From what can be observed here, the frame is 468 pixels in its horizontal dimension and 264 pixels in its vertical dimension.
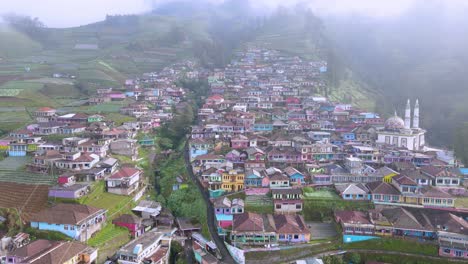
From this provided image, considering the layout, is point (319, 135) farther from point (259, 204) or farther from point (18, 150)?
point (18, 150)

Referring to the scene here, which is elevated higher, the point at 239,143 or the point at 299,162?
the point at 239,143

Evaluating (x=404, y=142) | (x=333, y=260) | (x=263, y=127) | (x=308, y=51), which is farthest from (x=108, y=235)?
(x=308, y=51)

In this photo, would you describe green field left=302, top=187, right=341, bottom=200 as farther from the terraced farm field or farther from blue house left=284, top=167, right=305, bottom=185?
the terraced farm field

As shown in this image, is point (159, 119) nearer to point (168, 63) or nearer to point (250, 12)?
point (168, 63)

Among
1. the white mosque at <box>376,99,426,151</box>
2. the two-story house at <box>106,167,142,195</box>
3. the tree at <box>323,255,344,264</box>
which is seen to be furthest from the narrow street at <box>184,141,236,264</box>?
the white mosque at <box>376,99,426,151</box>

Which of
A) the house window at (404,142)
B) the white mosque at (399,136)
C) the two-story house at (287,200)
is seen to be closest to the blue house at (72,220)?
the two-story house at (287,200)

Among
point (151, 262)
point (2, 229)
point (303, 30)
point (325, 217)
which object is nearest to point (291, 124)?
point (325, 217)

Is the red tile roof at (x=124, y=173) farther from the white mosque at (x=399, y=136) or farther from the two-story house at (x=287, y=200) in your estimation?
the white mosque at (x=399, y=136)
